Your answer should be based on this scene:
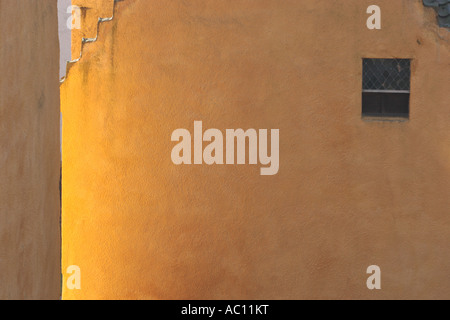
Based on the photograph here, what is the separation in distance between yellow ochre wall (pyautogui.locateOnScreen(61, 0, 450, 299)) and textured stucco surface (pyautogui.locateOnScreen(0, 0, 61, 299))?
7.26 ft

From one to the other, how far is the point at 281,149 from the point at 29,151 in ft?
12.3

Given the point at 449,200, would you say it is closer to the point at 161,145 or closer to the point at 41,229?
the point at 161,145

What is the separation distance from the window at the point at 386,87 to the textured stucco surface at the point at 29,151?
144 inches

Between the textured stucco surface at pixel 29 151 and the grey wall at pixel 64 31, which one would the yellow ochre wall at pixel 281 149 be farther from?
the grey wall at pixel 64 31

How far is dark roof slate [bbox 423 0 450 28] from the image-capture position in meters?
7.73

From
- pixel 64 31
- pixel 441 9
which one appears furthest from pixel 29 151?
pixel 64 31

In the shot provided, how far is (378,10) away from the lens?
771cm

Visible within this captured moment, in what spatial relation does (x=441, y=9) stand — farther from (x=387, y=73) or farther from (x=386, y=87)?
(x=386, y=87)

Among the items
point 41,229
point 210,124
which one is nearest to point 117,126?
point 210,124

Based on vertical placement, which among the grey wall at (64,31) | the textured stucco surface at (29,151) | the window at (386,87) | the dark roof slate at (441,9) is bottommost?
the textured stucco surface at (29,151)

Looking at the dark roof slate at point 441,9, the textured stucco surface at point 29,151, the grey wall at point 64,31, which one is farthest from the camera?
the grey wall at point 64,31

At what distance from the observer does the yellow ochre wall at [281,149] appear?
7750mm

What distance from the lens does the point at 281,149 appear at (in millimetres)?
7809

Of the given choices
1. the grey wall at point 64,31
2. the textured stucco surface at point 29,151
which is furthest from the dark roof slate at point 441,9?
the grey wall at point 64,31
